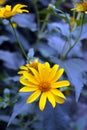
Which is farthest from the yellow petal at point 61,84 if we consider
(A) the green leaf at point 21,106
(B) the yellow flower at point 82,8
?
(B) the yellow flower at point 82,8

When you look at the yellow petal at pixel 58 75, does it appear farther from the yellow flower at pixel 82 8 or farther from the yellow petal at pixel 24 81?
the yellow flower at pixel 82 8

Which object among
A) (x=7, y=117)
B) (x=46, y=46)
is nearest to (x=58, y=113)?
(x=7, y=117)

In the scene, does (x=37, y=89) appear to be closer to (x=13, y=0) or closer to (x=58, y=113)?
(x=58, y=113)

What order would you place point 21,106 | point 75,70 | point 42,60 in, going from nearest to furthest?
point 21,106
point 75,70
point 42,60

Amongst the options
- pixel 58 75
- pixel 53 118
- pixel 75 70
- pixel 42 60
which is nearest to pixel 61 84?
pixel 58 75

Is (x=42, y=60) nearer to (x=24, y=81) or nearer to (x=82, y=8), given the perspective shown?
(x=82, y=8)

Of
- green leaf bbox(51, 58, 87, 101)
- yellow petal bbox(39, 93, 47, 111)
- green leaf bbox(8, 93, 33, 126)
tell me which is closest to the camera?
yellow petal bbox(39, 93, 47, 111)

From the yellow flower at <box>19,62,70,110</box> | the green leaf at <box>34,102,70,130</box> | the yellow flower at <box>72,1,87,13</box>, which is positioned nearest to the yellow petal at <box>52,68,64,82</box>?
the yellow flower at <box>19,62,70,110</box>

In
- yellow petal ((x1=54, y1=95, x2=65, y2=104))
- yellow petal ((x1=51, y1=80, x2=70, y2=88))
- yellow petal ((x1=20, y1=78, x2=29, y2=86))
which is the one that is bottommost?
yellow petal ((x1=54, y1=95, x2=65, y2=104))

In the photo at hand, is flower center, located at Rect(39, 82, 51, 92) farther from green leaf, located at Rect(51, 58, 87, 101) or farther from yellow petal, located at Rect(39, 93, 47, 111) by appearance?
green leaf, located at Rect(51, 58, 87, 101)

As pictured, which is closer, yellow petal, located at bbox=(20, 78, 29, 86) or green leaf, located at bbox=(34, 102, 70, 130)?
yellow petal, located at bbox=(20, 78, 29, 86)

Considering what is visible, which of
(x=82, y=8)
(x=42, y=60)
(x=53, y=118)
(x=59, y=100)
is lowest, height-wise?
(x=42, y=60)
